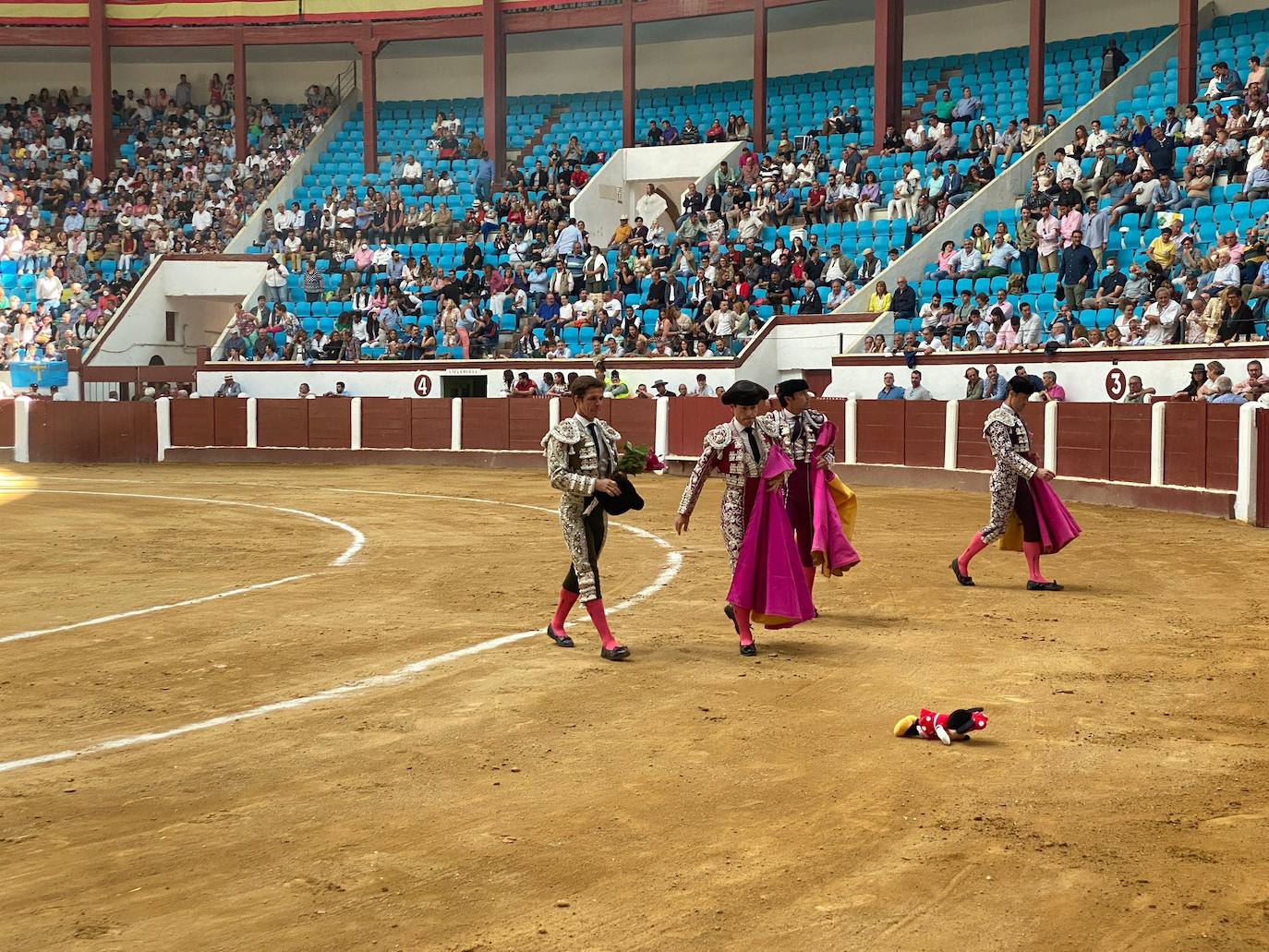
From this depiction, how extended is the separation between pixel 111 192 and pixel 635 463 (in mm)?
26977

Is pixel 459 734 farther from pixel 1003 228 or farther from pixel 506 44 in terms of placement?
pixel 506 44

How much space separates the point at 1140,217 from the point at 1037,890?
1731cm

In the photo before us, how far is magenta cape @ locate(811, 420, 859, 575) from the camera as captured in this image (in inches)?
328

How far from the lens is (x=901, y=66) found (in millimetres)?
27078

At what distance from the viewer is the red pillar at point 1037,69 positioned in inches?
→ 981

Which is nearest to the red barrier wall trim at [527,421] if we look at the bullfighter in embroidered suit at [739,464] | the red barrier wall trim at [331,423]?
the red barrier wall trim at [331,423]

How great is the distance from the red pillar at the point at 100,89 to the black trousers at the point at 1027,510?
2731 cm

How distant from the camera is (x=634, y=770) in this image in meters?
5.14

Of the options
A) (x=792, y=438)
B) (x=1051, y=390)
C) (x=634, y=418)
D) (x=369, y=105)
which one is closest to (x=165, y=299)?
(x=369, y=105)

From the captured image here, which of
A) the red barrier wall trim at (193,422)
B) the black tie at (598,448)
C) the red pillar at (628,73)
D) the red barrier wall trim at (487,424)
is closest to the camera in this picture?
the black tie at (598,448)

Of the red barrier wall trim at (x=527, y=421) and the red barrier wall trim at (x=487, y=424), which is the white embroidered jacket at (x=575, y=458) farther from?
the red barrier wall trim at (x=487, y=424)

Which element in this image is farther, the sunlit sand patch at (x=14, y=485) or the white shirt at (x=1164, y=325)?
the sunlit sand patch at (x=14, y=485)

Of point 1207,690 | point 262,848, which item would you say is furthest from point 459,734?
point 1207,690

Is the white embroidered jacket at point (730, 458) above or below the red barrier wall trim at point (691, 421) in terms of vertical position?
above
